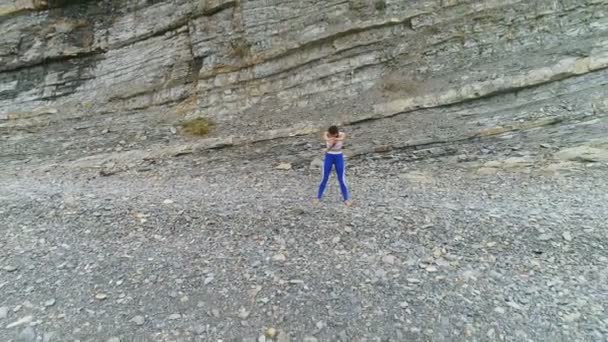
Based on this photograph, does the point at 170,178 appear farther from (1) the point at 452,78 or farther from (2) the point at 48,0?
(1) the point at 452,78

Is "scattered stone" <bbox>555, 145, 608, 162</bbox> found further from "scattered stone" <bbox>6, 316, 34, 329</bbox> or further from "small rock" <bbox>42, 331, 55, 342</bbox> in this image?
"scattered stone" <bbox>6, 316, 34, 329</bbox>

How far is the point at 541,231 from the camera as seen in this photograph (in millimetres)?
5152

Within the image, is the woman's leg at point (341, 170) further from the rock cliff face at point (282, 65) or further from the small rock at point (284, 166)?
the rock cliff face at point (282, 65)

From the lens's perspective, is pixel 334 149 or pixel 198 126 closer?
pixel 334 149

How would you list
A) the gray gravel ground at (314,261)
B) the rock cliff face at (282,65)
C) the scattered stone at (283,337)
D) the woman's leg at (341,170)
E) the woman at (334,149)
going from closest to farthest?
1. the scattered stone at (283,337)
2. the gray gravel ground at (314,261)
3. the woman at (334,149)
4. the woman's leg at (341,170)
5. the rock cliff face at (282,65)

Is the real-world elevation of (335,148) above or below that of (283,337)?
above

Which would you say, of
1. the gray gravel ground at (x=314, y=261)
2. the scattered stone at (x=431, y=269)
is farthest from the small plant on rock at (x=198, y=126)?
the scattered stone at (x=431, y=269)

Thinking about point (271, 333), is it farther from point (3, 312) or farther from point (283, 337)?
point (3, 312)

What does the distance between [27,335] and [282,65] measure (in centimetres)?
790

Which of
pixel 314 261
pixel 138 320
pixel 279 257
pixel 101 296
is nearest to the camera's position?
pixel 138 320

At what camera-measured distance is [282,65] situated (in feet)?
30.6

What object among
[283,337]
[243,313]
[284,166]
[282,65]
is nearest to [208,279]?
[243,313]

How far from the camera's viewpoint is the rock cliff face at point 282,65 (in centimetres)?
812

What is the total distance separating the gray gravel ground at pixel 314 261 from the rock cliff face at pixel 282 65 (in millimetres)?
2317
